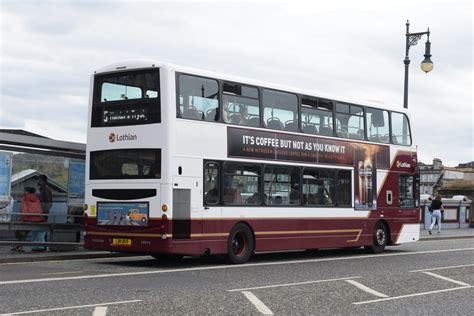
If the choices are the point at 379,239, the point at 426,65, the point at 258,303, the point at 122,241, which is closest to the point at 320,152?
the point at 379,239

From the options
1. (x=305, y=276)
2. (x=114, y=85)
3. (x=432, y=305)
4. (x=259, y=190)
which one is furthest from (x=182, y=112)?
(x=432, y=305)

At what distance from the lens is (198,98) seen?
1548cm

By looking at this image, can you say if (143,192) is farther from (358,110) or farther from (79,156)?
(358,110)

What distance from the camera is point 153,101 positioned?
15.0 meters

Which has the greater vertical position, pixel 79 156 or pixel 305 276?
pixel 79 156

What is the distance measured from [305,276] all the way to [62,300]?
5357 millimetres

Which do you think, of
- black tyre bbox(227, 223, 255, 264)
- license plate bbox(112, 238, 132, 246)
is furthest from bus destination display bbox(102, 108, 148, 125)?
black tyre bbox(227, 223, 255, 264)

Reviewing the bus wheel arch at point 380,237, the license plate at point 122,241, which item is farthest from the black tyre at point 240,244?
the bus wheel arch at point 380,237

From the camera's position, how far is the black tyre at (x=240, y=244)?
52.5ft

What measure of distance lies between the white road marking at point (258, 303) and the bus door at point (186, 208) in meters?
4.21

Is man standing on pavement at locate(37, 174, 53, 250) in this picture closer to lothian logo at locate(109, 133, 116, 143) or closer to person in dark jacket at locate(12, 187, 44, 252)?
person in dark jacket at locate(12, 187, 44, 252)

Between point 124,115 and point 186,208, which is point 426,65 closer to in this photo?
point 186,208

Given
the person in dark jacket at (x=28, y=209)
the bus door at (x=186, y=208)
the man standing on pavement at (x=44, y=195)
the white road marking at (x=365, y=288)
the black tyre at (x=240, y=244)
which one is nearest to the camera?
the white road marking at (x=365, y=288)

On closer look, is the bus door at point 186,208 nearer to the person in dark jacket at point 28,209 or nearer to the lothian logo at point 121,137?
the lothian logo at point 121,137
